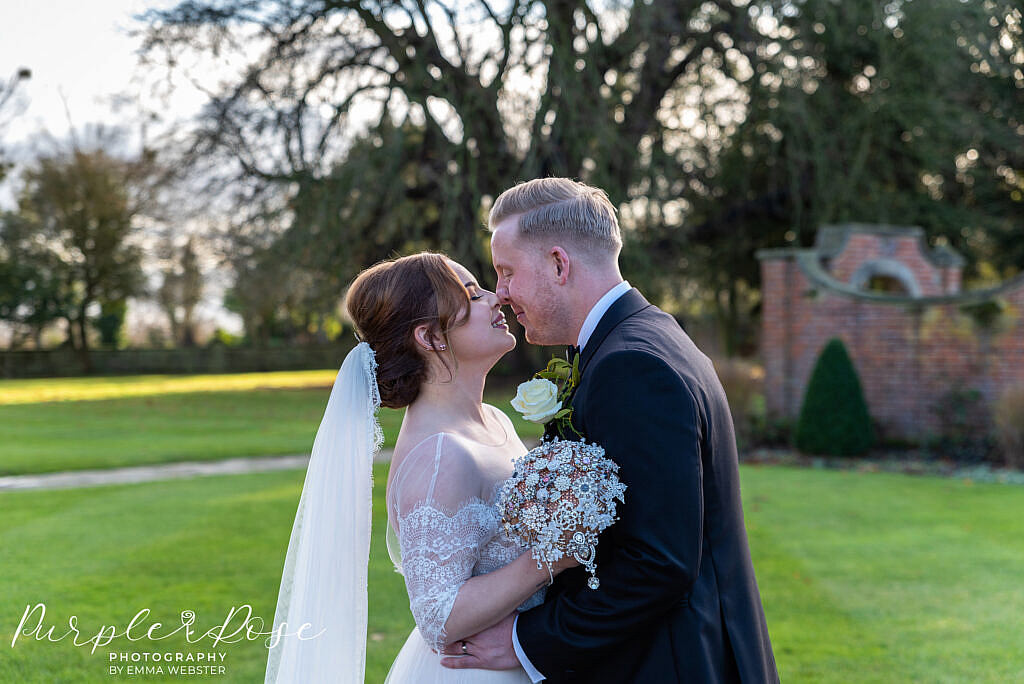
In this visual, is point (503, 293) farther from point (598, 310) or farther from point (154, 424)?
point (154, 424)

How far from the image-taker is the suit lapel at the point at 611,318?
229cm

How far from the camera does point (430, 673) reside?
2578 millimetres

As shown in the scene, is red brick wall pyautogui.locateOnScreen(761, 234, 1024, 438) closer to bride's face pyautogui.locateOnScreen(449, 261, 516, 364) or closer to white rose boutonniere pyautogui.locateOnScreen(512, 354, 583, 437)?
bride's face pyautogui.locateOnScreen(449, 261, 516, 364)

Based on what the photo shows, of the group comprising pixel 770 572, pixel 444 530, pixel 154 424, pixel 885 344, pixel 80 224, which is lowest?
pixel 154 424

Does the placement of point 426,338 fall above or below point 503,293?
below

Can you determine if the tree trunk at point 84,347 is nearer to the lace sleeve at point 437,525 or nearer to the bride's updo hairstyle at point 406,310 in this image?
the bride's updo hairstyle at point 406,310

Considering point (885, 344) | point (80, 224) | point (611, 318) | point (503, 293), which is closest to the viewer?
point (611, 318)

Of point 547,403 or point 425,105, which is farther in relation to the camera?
point 425,105

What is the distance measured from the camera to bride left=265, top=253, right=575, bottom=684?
237 centimetres

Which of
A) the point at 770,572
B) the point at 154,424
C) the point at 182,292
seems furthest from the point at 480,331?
the point at 182,292

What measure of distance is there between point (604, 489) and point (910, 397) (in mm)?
13235

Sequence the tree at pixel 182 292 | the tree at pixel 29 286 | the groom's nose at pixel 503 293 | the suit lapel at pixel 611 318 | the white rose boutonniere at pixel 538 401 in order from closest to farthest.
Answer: the white rose boutonniere at pixel 538 401 < the suit lapel at pixel 611 318 < the groom's nose at pixel 503 293 < the tree at pixel 29 286 < the tree at pixel 182 292

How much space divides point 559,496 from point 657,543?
238mm

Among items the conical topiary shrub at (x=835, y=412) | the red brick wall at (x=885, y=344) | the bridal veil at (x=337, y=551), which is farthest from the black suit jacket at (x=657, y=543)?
the red brick wall at (x=885, y=344)
